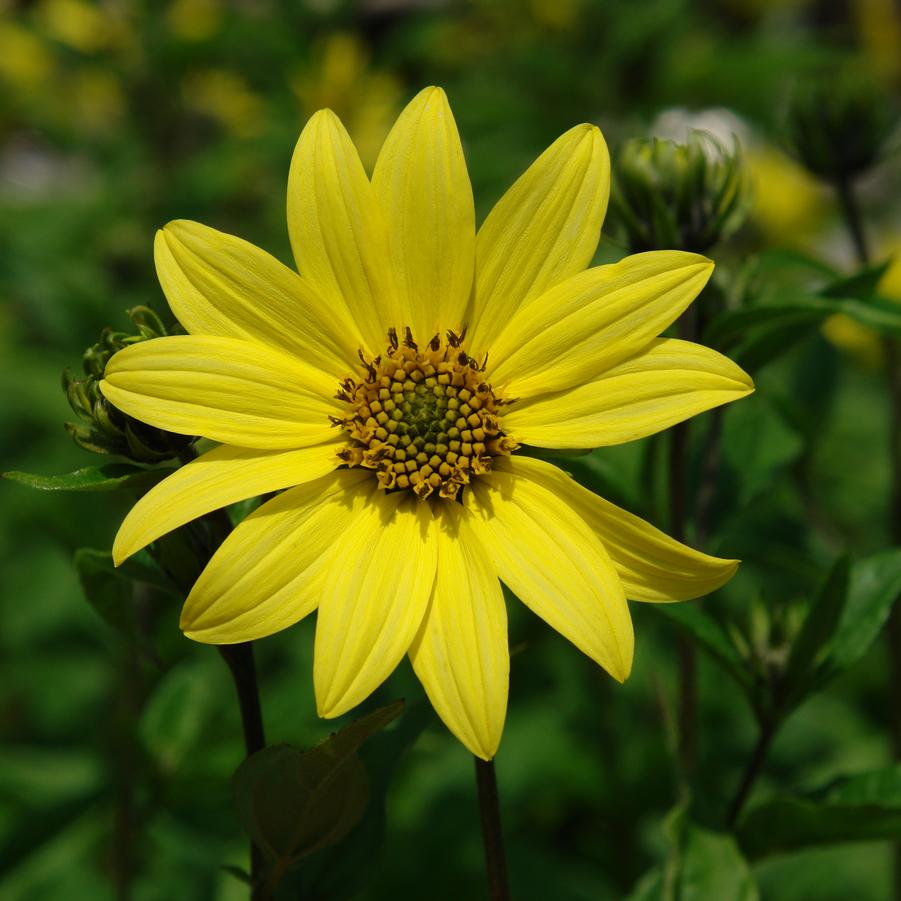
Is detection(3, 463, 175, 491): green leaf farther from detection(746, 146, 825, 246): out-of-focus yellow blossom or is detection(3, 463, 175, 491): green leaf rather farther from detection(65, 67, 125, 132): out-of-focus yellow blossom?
detection(746, 146, 825, 246): out-of-focus yellow blossom

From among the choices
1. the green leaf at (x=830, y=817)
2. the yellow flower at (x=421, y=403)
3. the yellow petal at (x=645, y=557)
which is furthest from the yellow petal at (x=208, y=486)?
the green leaf at (x=830, y=817)

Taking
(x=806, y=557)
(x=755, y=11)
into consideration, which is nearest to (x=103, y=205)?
(x=806, y=557)

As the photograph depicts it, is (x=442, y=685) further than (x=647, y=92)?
No

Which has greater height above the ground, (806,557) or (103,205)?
(103,205)

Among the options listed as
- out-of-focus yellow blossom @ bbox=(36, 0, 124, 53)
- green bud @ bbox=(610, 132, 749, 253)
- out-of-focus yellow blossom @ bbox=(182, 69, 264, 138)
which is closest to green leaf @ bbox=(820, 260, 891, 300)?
green bud @ bbox=(610, 132, 749, 253)

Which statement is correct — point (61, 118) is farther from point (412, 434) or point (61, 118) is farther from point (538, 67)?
point (412, 434)

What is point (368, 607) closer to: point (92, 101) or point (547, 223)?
point (547, 223)
